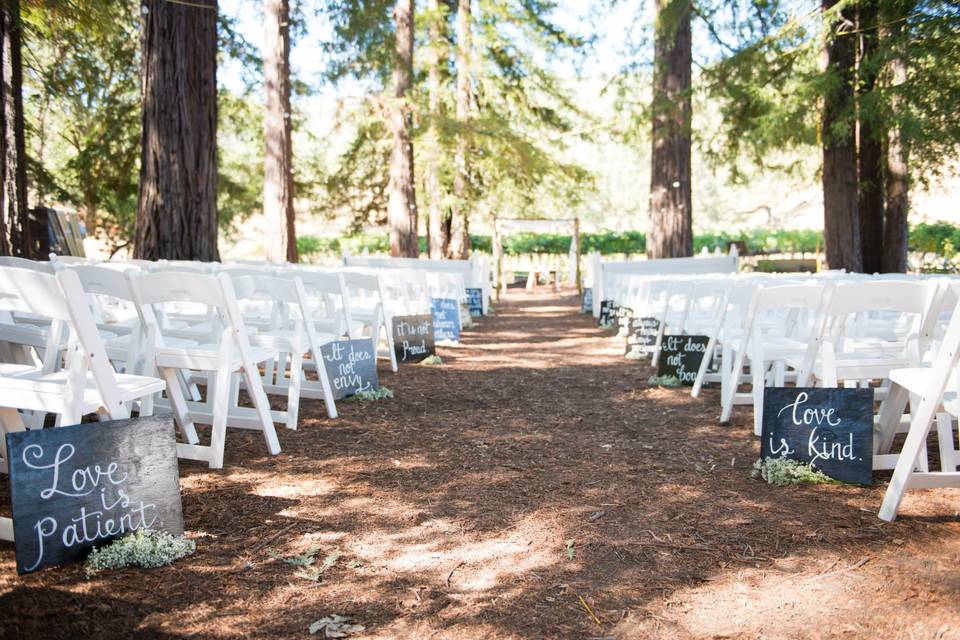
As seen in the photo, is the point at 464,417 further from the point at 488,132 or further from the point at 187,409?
the point at 488,132

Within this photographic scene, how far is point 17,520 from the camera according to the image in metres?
2.49

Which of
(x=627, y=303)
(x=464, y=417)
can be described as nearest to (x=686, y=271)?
(x=627, y=303)

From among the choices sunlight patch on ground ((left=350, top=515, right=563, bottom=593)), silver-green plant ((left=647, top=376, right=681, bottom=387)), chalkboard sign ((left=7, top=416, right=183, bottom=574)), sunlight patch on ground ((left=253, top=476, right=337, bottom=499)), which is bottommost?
sunlight patch on ground ((left=350, top=515, right=563, bottom=593))

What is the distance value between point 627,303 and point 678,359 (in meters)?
3.22

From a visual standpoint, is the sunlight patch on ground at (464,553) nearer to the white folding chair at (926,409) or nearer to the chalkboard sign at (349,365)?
the white folding chair at (926,409)

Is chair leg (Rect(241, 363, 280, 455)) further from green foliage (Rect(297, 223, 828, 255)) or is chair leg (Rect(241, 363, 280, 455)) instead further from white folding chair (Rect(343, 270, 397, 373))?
green foliage (Rect(297, 223, 828, 255))

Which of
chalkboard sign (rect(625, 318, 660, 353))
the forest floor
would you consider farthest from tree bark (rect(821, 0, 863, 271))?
the forest floor

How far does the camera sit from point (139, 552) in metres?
2.68

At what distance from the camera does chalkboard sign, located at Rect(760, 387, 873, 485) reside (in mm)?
3576

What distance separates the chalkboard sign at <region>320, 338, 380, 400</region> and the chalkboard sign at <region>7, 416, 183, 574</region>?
8.56 ft

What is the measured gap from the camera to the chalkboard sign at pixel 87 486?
250 cm

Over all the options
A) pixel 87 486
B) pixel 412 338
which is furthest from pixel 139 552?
pixel 412 338

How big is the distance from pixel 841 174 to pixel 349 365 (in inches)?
306

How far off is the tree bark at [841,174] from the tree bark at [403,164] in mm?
7339
